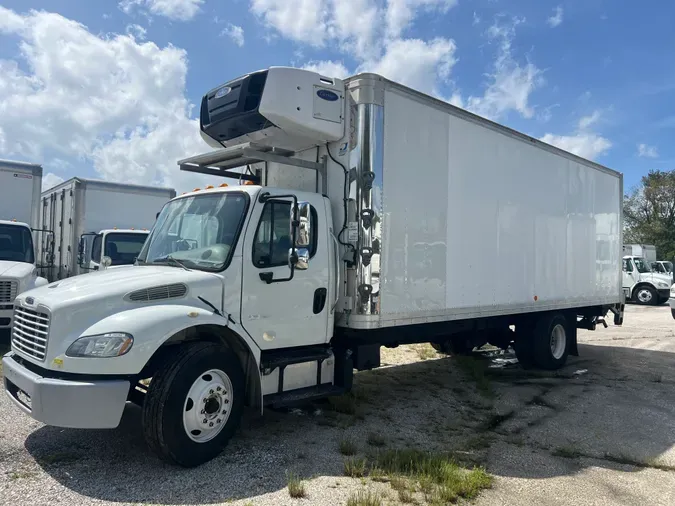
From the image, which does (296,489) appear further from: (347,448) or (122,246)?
(122,246)

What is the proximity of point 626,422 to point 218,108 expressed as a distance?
19.9ft

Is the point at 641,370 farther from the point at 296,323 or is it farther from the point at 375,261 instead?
the point at 296,323

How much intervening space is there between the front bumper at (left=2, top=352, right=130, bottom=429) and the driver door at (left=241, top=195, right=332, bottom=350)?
1349 millimetres

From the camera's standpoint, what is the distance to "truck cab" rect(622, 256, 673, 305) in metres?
25.3

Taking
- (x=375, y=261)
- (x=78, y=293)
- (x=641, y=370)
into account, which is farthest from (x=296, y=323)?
(x=641, y=370)

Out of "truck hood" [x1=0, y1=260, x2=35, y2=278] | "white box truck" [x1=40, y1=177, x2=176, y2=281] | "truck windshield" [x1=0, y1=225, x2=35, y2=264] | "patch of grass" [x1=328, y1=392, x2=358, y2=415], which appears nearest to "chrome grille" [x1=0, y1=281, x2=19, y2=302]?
"truck hood" [x1=0, y1=260, x2=35, y2=278]

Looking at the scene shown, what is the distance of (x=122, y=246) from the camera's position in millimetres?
A: 12367

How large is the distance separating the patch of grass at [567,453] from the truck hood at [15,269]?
841cm

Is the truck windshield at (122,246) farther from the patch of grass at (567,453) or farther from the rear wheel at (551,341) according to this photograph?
the patch of grass at (567,453)

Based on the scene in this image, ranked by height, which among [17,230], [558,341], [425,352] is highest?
[17,230]

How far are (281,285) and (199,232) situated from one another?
989 mm

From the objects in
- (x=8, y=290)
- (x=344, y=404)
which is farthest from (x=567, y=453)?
(x=8, y=290)

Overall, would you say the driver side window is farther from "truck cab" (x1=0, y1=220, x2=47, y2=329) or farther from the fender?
"truck cab" (x1=0, y1=220, x2=47, y2=329)

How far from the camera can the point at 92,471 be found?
4457 millimetres
